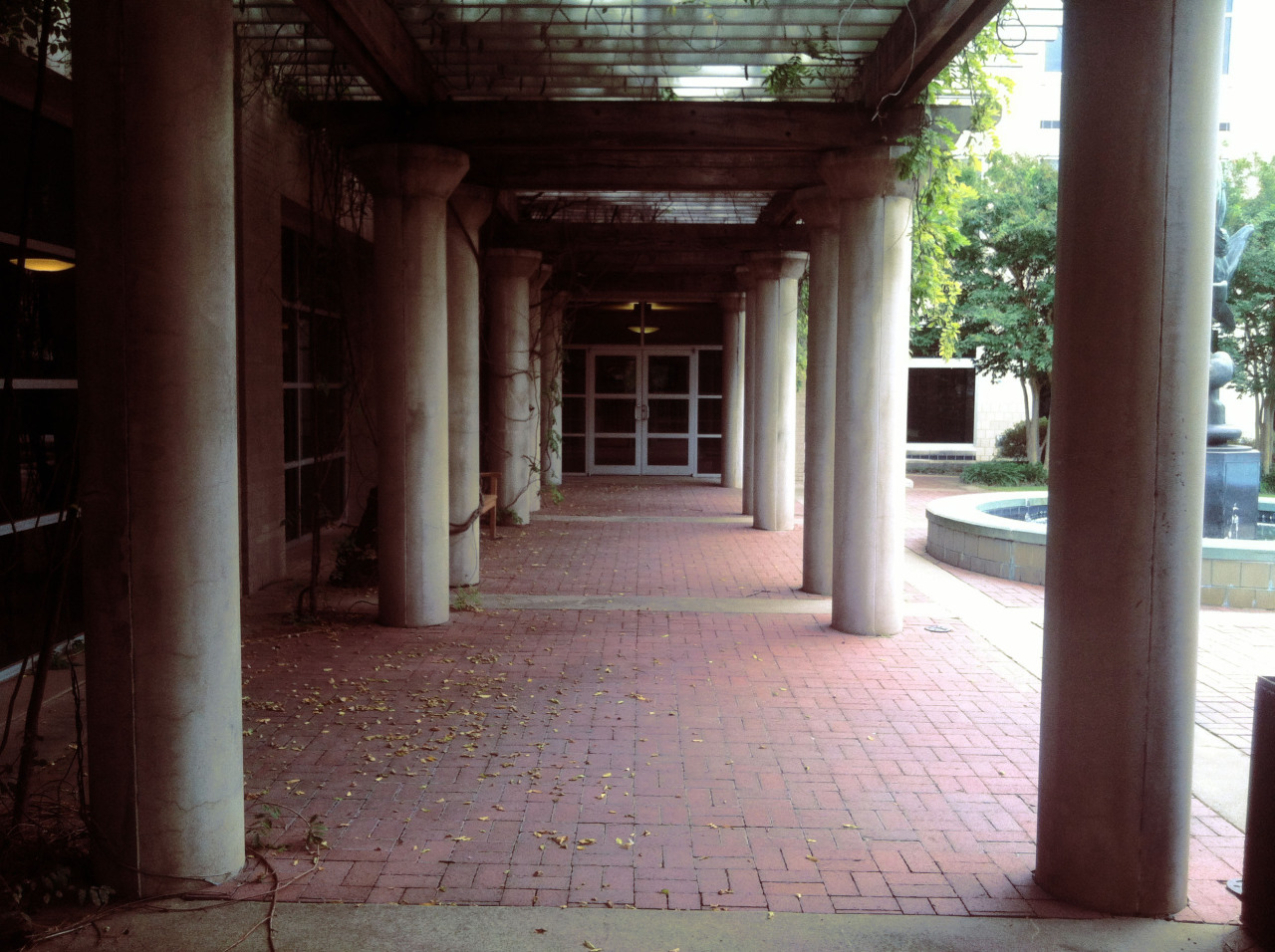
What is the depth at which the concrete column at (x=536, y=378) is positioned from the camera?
50.0 feet

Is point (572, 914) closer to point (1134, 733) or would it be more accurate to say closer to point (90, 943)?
point (90, 943)

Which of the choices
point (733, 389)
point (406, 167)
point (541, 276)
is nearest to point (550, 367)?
point (541, 276)

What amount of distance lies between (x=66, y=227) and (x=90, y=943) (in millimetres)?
5271

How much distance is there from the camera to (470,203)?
983cm

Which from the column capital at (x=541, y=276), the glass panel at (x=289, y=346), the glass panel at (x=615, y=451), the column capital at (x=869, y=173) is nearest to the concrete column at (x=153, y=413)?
the column capital at (x=869, y=173)

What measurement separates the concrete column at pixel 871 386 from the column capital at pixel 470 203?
3.39m

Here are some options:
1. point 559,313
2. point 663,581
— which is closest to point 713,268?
point 559,313

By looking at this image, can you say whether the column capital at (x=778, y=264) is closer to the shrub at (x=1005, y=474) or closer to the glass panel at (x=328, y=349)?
the glass panel at (x=328, y=349)

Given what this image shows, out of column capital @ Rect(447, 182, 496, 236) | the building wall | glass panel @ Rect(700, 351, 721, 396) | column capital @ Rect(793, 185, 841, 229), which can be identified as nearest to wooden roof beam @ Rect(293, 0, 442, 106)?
the building wall

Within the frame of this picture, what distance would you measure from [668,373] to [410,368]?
1561 cm

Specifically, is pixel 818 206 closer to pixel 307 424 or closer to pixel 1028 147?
pixel 307 424

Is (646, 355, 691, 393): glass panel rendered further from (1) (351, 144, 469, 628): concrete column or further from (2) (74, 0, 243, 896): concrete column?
(2) (74, 0, 243, 896): concrete column

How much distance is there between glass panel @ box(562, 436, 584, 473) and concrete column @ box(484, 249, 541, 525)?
826 centimetres

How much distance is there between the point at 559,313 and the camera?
18.2 meters
